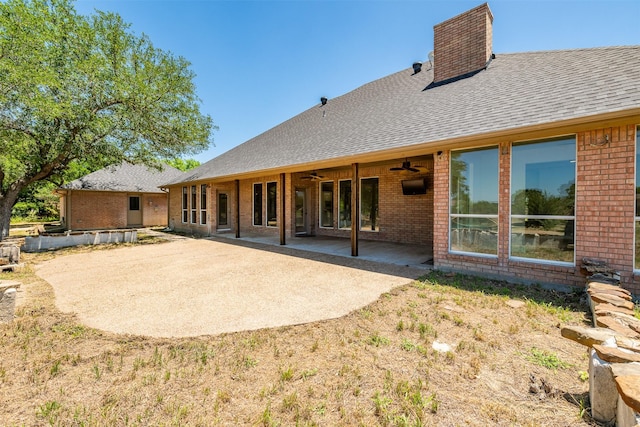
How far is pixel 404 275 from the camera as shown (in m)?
6.17

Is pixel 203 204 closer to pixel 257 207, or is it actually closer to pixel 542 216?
pixel 257 207

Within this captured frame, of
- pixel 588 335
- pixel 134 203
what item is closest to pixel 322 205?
pixel 588 335

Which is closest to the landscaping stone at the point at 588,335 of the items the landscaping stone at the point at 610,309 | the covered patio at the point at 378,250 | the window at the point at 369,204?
the landscaping stone at the point at 610,309

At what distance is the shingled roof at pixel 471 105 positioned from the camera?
488 cm

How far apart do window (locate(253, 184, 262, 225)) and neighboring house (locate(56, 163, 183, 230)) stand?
6.81 metres

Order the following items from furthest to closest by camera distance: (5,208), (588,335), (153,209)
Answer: (153,209) < (5,208) < (588,335)

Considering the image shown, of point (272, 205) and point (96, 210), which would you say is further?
point (96, 210)

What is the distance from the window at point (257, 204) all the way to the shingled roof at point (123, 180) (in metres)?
7.06

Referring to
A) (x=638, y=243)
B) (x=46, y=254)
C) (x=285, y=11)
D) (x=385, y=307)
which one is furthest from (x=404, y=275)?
(x=46, y=254)

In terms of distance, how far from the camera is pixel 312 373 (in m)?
2.63

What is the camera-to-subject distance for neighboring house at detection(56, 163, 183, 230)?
17.4m

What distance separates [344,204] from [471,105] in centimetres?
651

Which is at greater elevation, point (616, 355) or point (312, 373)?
point (616, 355)

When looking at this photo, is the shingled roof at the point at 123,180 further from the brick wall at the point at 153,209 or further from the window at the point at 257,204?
the window at the point at 257,204
